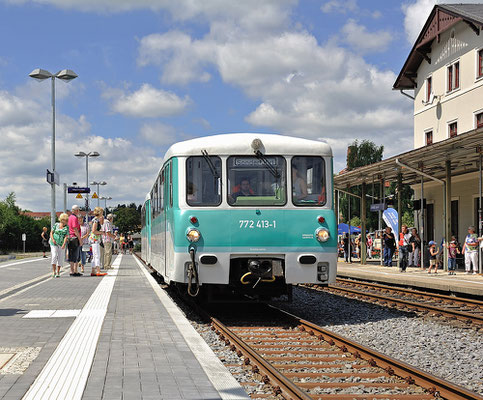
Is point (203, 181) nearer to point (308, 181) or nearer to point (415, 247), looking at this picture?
point (308, 181)

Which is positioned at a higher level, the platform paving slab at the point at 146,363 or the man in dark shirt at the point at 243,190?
the man in dark shirt at the point at 243,190

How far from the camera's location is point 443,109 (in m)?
32.1

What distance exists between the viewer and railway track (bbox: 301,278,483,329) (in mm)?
11727

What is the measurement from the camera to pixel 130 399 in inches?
200

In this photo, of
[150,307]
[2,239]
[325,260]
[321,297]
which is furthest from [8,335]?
[2,239]

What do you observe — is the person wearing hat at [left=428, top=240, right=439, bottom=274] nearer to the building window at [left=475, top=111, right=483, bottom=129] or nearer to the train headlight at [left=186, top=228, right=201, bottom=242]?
the building window at [left=475, top=111, right=483, bottom=129]

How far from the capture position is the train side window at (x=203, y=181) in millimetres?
11000

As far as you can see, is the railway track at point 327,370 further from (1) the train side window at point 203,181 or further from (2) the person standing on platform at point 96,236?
(2) the person standing on platform at point 96,236

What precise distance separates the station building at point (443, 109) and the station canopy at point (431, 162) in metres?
0.04

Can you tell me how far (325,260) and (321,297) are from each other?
547cm

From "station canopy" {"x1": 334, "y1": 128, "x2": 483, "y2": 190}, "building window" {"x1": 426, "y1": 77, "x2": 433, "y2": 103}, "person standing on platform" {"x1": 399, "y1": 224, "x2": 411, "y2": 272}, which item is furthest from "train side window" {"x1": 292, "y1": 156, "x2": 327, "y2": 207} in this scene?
"building window" {"x1": 426, "y1": 77, "x2": 433, "y2": 103}

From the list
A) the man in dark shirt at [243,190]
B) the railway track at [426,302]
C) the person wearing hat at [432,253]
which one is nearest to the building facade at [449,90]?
the person wearing hat at [432,253]

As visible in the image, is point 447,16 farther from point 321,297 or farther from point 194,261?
point 194,261

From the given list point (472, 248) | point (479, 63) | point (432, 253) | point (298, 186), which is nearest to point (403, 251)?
point (432, 253)
